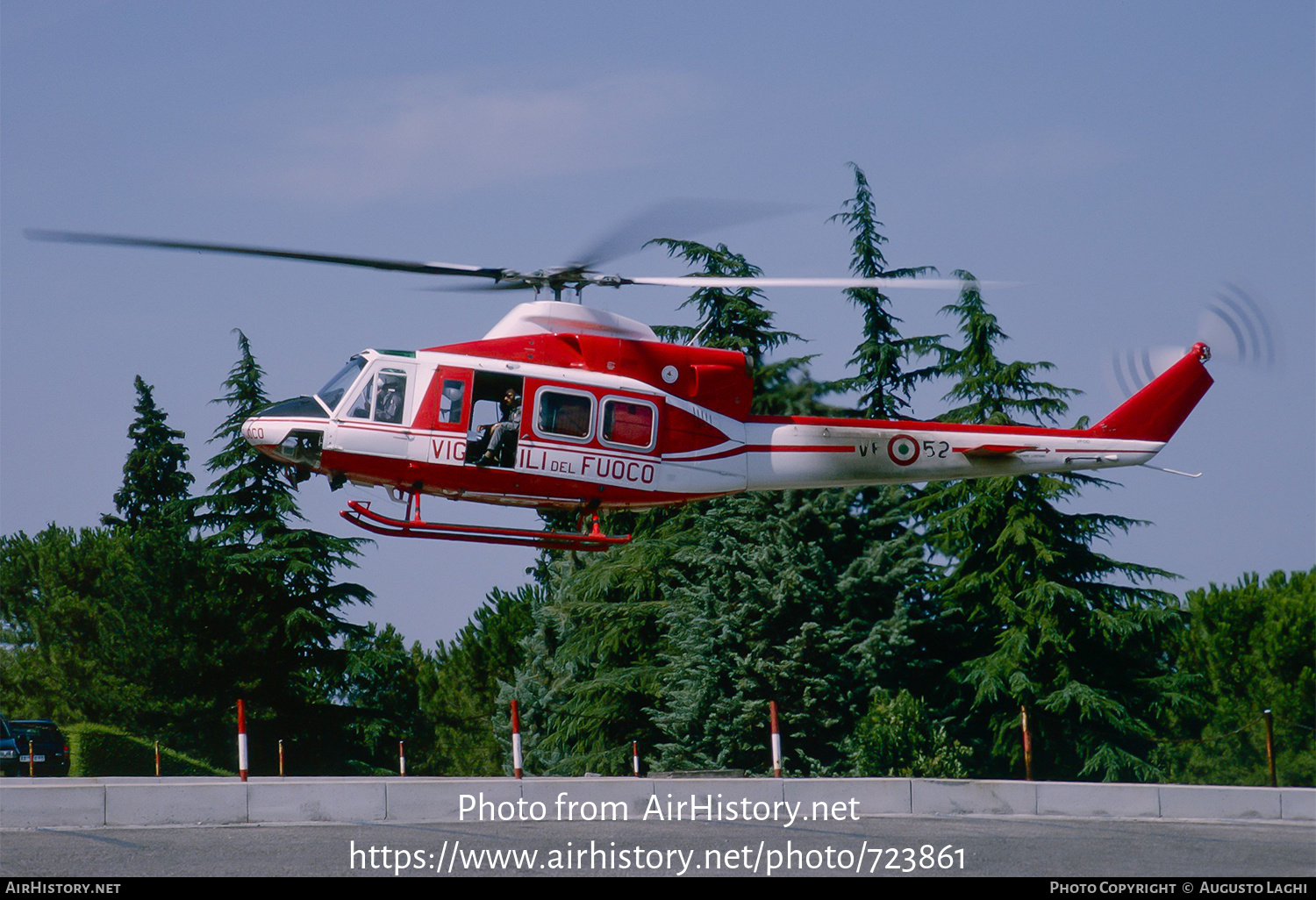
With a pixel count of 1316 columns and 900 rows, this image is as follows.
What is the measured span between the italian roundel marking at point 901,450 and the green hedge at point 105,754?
20.9 m

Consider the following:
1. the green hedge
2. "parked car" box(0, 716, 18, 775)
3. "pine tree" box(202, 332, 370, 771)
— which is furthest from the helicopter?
"pine tree" box(202, 332, 370, 771)

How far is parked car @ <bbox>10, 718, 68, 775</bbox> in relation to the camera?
28.4 m

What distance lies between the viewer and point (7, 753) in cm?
2711

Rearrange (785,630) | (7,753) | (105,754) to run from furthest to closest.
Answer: (105,754) → (785,630) → (7,753)

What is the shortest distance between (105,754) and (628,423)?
19800 mm

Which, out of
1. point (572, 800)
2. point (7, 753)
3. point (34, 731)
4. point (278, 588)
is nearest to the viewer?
point (572, 800)

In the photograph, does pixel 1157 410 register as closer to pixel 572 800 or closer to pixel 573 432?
pixel 573 432

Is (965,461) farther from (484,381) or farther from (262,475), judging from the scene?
(262,475)

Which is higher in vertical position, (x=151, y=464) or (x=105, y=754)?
(x=151, y=464)

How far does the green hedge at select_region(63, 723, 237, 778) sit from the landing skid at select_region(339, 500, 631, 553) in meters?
17.5

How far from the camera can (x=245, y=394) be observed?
1602 inches

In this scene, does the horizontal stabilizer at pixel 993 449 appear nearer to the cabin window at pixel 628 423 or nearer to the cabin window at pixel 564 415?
the cabin window at pixel 628 423

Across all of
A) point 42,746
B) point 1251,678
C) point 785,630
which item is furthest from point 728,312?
point 1251,678

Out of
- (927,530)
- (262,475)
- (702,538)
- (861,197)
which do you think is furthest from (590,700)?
(861,197)
